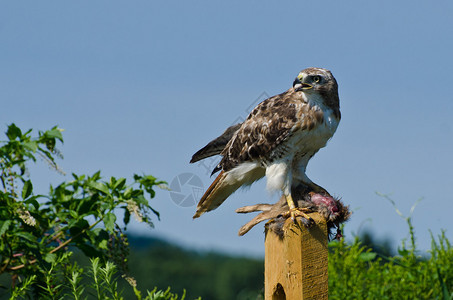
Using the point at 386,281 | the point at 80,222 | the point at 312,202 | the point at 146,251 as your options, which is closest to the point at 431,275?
the point at 386,281

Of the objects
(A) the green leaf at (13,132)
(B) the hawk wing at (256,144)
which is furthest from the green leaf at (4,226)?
(B) the hawk wing at (256,144)

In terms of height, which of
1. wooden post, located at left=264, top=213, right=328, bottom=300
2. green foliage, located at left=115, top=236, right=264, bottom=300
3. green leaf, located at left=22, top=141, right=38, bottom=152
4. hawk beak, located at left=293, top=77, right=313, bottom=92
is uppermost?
green foliage, located at left=115, top=236, right=264, bottom=300

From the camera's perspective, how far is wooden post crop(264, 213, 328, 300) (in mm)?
4441

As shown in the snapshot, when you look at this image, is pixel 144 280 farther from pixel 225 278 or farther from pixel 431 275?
pixel 431 275

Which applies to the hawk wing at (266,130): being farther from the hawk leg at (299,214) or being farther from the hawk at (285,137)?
the hawk leg at (299,214)

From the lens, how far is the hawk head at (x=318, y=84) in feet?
16.5

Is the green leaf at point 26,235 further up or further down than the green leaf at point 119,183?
further down

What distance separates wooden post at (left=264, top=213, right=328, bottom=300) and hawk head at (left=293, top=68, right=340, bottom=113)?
1069 mm

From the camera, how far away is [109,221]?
501 centimetres

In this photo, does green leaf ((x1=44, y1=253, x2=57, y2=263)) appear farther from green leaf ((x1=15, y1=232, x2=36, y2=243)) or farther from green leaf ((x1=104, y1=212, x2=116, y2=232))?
green leaf ((x1=104, y1=212, x2=116, y2=232))

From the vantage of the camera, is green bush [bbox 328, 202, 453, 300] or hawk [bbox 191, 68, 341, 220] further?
green bush [bbox 328, 202, 453, 300]

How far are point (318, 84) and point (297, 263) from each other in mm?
1525

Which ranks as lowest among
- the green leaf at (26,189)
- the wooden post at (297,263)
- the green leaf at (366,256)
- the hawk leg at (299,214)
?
the wooden post at (297,263)

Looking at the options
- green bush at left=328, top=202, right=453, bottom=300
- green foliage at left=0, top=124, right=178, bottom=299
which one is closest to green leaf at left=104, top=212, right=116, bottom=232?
green foliage at left=0, top=124, right=178, bottom=299
